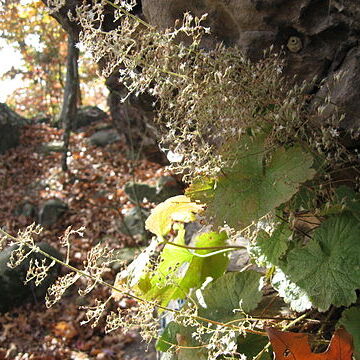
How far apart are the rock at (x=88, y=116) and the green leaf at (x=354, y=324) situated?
32.6 feet

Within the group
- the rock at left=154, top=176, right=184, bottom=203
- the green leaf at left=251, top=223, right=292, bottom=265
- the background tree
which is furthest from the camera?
the background tree

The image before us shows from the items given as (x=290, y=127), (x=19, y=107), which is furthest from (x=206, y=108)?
(x=19, y=107)

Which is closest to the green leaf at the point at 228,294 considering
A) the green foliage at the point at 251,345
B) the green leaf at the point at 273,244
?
the green foliage at the point at 251,345

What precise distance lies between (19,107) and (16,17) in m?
4.64

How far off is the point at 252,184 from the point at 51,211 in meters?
6.08

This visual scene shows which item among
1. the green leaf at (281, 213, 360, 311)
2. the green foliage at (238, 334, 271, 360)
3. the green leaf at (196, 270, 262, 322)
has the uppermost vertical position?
the green leaf at (281, 213, 360, 311)

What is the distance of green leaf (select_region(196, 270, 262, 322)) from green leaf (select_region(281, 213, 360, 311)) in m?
0.26

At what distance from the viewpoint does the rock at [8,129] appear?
9.45 m

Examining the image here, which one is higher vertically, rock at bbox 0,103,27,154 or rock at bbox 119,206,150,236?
rock at bbox 0,103,27,154

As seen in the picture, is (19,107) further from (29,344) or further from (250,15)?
(250,15)

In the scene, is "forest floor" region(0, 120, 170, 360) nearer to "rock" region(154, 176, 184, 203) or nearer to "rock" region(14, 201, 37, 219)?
"rock" region(14, 201, 37, 219)

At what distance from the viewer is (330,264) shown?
114 centimetres

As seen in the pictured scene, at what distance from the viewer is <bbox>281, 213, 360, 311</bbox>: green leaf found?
1096 mm

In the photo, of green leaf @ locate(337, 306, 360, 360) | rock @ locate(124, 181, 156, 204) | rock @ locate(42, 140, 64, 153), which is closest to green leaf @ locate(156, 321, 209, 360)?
green leaf @ locate(337, 306, 360, 360)
